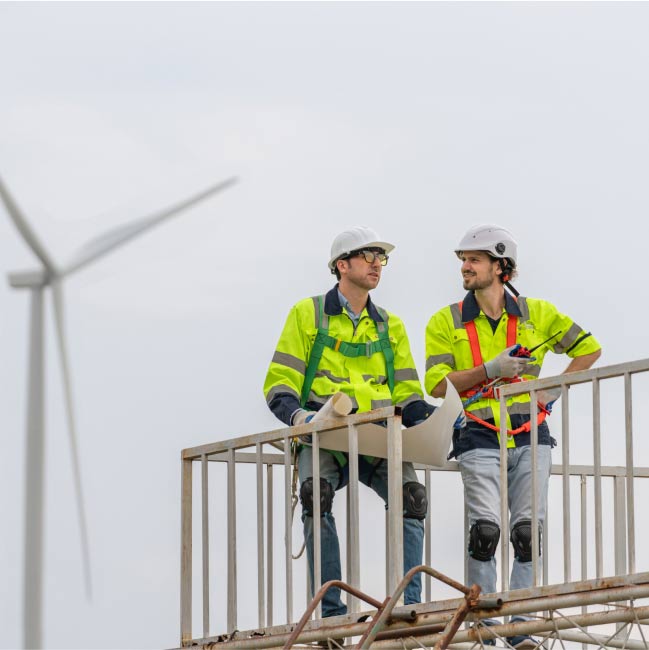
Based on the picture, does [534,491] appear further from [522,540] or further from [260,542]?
[260,542]

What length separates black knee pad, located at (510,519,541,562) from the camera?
47.2 ft

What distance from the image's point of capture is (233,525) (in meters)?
15.6

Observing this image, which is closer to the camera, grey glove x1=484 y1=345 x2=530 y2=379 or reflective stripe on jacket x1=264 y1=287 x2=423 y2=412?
grey glove x1=484 y1=345 x2=530 y2=379

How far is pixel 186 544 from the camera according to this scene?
16.3 metres

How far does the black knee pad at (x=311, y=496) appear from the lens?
14781 mm

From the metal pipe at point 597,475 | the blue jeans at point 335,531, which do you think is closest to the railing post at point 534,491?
the metal pipe at point 597,475

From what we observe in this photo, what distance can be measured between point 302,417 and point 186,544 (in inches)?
74.9

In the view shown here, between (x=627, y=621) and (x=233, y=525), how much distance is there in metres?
3.28

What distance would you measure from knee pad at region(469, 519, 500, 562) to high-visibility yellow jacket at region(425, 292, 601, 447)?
125 cm

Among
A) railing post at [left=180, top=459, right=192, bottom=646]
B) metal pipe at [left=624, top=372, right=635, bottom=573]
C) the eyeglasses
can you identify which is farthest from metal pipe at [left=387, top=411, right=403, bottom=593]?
railing post at [left=180, top=459, right=192, bottom=646]

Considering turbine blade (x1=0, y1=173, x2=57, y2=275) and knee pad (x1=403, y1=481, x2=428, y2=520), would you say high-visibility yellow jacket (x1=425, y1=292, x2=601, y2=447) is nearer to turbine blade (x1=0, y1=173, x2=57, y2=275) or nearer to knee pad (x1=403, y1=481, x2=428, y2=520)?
knee pad (x1=403, y1=481, x2=428, y2=520)

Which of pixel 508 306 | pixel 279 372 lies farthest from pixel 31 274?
pixel 508 306

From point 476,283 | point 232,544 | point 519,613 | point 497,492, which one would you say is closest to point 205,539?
point 232,544

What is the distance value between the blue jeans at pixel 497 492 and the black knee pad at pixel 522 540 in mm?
40
